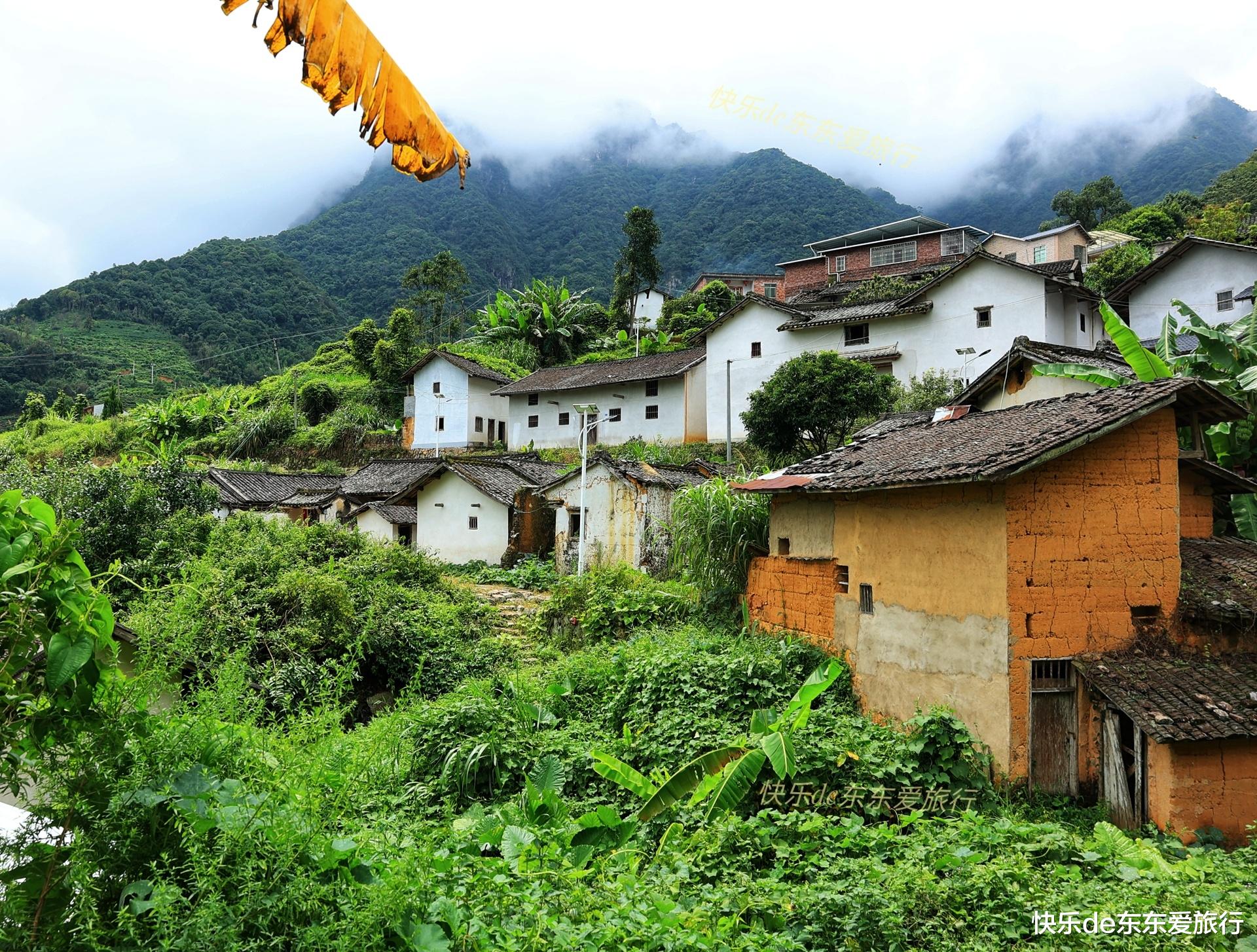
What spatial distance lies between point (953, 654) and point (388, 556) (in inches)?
466

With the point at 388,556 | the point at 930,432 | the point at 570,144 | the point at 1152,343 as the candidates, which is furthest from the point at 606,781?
the point at 570,144

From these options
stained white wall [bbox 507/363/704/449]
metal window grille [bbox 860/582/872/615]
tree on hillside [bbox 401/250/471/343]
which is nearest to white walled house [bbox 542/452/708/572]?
metal window grille [bbox 860/582/872/615]

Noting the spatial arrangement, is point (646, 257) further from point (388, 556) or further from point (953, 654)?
point (953, 654)

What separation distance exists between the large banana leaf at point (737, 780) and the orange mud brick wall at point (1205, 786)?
359cm

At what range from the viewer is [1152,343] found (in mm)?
26500

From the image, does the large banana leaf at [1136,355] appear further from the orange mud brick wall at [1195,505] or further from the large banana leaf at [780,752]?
the large banana leaf at [780,752]

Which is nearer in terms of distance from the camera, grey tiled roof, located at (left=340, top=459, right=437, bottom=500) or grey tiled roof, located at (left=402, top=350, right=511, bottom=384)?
grey tiled roof, located at (left=340, top=459, right=437, bottom=500)

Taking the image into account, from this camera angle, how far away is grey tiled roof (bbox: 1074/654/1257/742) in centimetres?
689

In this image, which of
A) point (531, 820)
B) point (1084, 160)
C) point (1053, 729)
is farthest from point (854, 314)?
point (1084, 160)

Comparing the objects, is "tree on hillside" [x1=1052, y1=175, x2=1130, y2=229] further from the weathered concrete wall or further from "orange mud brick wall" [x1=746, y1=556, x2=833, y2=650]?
the weathered concrete wall

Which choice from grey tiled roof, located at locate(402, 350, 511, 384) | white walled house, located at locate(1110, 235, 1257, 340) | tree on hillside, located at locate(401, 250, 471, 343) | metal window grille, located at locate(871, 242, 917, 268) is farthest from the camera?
tree on hillside, located at locate(401, 250, 471, 343)

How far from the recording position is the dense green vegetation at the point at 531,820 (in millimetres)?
3205

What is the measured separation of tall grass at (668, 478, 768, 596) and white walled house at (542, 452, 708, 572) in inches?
328

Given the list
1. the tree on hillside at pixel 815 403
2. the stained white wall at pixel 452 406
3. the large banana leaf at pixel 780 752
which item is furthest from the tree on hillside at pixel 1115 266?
the large banana leaf at pixel 780 752
